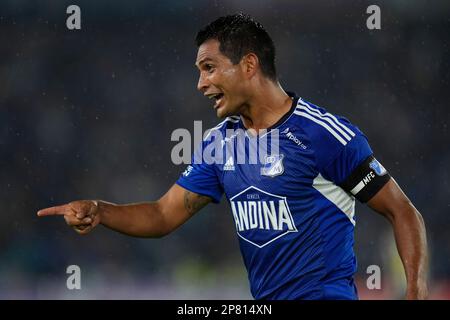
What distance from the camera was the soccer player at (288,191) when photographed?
3.97 m

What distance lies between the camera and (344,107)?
364 inches

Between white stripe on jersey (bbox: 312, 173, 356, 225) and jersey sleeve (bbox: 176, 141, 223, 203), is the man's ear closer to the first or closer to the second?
jersey sleeve (bbox: 176, 141, 223, 203)

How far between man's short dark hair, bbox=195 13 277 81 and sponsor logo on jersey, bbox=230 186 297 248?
0.71 metres

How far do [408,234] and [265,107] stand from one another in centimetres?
103

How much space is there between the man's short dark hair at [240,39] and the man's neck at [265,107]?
13 centimetres

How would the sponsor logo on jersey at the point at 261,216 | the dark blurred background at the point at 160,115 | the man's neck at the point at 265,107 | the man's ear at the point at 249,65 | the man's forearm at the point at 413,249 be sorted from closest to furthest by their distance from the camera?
the man's forearm at the point at 413,249
the sponsor logo on jersey at the point at 261,216
the man's neck at the point at 265,107
the man's ear at the point at 249,65
the dark blurred background at the point at 160,115

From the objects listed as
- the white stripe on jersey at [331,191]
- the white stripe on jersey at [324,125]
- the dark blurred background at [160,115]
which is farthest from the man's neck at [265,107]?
the dark blurred background at [160,115]

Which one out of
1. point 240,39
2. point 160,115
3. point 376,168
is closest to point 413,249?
point 376,168

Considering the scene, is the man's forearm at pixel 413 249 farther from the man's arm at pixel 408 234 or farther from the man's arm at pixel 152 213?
the man's arm at pixel 152 213

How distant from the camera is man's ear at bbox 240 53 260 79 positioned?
443 centimetres
